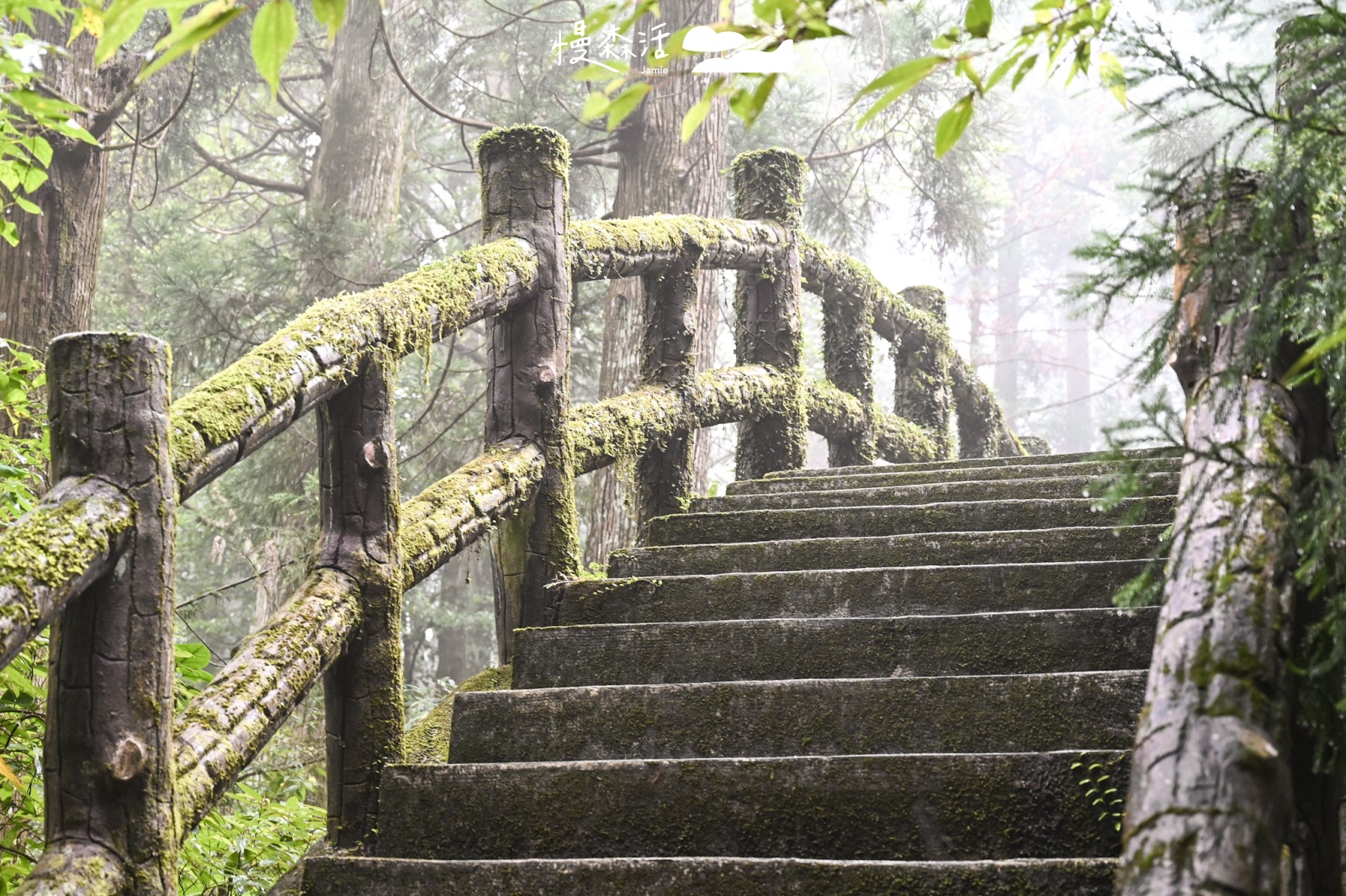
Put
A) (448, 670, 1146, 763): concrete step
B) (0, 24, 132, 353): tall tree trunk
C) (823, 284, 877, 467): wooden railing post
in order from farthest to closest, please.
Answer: (823, 284, 877, 467): wooden railing post, (0, 24, 132, 353): tall tree trunk, (448, 670, 1146, 763): concrete step

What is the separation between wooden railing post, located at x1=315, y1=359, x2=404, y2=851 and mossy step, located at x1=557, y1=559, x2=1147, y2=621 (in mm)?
587

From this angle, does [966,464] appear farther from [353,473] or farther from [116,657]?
[116,657]

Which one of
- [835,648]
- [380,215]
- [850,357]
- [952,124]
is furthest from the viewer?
[380,215]

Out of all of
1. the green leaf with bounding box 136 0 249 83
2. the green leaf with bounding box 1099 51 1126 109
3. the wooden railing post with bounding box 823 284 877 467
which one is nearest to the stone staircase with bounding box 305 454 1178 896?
the green leaf with bounding box 1099 51 1126 109

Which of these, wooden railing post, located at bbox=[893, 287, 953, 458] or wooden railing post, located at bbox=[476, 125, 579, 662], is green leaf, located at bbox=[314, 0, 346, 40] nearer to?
wooden railing post, located at bbox=[476, 125, 579, 662]

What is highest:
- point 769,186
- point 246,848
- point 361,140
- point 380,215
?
point 361,140

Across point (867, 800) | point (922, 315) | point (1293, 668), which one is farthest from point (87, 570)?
point (922, 315)

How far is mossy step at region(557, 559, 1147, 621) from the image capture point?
11.9 ft

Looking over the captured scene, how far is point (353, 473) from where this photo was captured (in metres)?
3.33

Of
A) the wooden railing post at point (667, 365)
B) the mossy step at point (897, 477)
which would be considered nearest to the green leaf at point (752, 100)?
the mossy step at point (897, 477)

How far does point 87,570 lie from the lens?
2.10 m

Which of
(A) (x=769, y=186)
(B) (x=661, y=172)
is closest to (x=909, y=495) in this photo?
(A) (x=769, y=186)

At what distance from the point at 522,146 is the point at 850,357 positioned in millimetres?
3622

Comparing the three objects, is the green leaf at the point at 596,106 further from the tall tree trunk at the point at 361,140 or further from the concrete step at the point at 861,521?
the tall tree trunk at the point at 361,140
